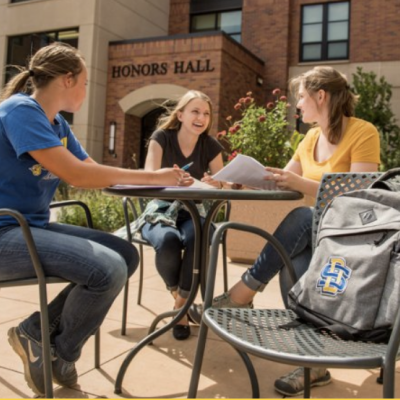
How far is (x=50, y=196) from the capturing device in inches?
82.3

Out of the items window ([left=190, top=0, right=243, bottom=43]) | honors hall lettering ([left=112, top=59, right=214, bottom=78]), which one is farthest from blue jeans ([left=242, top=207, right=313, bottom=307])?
window ([left=190, top=0, right=243, bottom=43])

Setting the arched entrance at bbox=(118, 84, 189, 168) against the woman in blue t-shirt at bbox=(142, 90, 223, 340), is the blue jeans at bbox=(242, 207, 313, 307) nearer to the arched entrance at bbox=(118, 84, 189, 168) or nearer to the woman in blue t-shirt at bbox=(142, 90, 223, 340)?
the woman in blue t-shirt at bbox=(142, 90, 223, 340)

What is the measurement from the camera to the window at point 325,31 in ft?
47.1

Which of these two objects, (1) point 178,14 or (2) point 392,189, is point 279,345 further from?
(1) point 178,14

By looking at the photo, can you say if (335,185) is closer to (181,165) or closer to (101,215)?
(181,165)

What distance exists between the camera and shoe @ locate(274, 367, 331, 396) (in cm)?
209

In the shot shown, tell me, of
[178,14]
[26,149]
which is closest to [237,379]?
[26,149]

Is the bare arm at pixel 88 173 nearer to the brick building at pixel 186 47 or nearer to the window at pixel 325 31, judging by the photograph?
the brick building at pixel 186 47

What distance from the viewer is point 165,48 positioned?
1255cm

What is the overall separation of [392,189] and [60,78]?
140 centimetres

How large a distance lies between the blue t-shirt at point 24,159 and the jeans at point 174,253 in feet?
2.61

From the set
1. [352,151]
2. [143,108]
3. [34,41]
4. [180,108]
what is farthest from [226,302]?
[34,41]

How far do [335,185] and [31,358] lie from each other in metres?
1.43

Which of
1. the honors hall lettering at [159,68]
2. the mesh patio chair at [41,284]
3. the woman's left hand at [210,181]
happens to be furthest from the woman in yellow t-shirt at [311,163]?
the honors hall lettering at [159,68]
